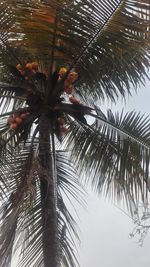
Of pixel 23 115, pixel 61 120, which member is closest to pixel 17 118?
pixel 23 115

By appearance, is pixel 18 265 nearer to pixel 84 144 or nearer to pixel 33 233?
pixel 33 233

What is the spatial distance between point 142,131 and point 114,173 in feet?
2.05

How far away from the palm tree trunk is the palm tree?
11mm

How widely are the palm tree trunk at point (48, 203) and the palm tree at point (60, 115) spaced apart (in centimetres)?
1

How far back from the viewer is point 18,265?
530cm

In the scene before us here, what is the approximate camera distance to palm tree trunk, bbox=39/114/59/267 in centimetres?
518

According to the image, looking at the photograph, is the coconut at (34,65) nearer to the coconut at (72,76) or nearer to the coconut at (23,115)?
the coconut at (72,76)

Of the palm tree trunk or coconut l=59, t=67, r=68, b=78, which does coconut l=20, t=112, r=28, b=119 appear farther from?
coconut l=59, t=67, r=68, b=78

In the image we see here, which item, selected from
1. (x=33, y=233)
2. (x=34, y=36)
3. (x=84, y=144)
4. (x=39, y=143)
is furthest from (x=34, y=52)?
(x=33, y=233)

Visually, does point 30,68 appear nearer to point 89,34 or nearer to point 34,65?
point 34,65

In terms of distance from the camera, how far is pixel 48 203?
549 centimetres

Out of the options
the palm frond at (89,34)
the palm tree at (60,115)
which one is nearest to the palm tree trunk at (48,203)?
the palm tree at (60,115)

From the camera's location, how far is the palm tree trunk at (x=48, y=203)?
5180 mm

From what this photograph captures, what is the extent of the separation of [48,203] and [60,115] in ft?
4.12
